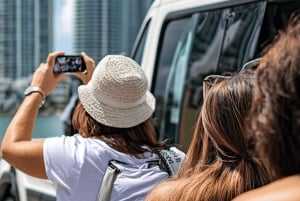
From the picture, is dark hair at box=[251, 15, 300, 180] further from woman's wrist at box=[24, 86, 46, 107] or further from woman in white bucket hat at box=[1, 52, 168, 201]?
woman's wrist at box=[24, 86, 46, 107]

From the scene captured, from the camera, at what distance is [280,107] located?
1.11 m

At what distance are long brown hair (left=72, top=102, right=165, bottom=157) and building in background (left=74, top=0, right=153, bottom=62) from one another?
7271mm

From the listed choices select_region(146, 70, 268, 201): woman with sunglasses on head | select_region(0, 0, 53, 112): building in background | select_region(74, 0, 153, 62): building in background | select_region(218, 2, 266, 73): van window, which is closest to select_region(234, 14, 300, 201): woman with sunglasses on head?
select_region(146, 70, 268, 201): woman with sunglasses on head

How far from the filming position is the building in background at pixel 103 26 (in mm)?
10023

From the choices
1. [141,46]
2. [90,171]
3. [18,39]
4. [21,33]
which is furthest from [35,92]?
[18,39]

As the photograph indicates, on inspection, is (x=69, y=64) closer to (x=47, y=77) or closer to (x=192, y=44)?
(x=47, y=77)

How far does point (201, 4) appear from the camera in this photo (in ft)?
11.8

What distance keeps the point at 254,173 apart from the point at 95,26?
9642mm

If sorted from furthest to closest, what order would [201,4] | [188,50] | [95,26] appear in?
[95,26], [188,50], [201,4]

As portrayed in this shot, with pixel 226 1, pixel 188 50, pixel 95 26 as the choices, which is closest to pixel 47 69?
pixel 226 1

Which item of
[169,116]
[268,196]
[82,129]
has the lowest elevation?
[169,116]

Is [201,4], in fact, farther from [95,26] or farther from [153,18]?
[95,26]

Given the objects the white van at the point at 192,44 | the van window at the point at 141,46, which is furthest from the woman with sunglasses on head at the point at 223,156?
the van window at the point at 141,46

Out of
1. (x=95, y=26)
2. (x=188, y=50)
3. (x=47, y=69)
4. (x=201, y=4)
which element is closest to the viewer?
(x=47, y=69)
